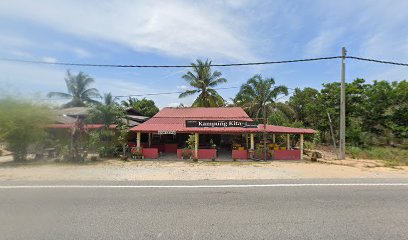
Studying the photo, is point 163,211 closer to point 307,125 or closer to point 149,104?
point 307,125

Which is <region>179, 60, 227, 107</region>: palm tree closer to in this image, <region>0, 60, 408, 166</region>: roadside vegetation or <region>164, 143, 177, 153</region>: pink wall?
<region>0, 60, 408, 166</region>: roadside vegetation

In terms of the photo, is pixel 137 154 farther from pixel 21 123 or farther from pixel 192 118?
pixel 21 123

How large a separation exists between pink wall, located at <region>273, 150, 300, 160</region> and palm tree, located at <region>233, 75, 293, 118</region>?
10882 mm

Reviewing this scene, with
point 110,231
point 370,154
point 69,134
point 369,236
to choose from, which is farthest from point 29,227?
point 370,154

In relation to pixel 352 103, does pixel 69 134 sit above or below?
below

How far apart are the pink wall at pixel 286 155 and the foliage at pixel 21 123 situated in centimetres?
1449

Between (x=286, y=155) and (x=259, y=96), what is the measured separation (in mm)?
12191

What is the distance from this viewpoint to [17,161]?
51.1 feet

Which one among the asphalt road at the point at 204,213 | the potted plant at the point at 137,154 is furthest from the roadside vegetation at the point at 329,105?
the asphalt road at the point at 204,213

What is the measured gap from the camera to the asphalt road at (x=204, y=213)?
428cm

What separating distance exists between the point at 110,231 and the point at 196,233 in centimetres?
143

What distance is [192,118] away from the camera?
21.4 m

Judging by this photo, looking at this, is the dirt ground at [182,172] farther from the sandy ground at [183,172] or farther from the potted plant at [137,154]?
the potted plant at [137,154]

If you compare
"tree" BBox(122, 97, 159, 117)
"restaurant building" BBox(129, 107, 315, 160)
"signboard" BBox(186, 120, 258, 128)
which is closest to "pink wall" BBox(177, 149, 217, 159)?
"restaurant building" BBox(129, 107, 315, 160)
